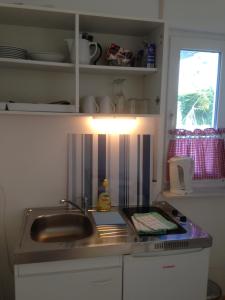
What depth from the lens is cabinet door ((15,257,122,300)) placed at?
4.32 ft

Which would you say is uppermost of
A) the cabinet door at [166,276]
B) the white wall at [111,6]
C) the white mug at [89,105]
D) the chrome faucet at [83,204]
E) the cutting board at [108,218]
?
the white wall at [111,6]

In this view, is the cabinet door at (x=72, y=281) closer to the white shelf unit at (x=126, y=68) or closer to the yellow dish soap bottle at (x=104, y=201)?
the yellow dish soap bottle at (x=104, y=201)

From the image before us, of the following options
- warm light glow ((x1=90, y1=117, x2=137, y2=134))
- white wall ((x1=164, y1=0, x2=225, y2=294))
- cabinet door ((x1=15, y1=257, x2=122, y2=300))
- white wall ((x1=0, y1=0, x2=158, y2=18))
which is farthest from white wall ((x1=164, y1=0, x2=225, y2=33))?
cabinet door ((x1=15, y1=257, x2=122, y2=300))

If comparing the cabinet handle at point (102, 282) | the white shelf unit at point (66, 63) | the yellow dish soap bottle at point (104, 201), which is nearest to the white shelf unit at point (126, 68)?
the white shelf unit at point (66, 63)

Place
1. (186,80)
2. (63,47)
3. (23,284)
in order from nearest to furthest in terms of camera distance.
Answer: (23,284)
(63,47)
(186,80)

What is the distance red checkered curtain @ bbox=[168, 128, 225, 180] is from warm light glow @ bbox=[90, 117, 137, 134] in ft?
1.07

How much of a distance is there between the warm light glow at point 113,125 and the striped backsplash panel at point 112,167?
0.04 metres

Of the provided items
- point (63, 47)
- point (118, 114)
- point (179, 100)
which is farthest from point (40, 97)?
point (179, 100)

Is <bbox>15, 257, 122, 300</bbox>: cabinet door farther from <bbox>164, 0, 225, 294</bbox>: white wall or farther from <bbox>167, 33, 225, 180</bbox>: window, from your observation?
<bbox>167, 33, 225, 180</bbox>: window

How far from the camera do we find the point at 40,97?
5.86ft

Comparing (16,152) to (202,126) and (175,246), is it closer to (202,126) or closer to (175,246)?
(175,246)

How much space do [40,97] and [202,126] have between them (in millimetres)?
1224

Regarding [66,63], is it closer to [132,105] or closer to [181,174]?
[132,105]

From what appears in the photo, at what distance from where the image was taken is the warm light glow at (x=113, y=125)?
6.20ft
